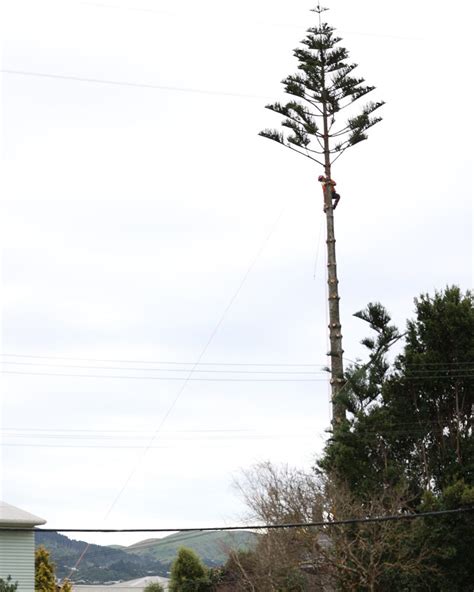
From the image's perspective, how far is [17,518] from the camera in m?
33.5

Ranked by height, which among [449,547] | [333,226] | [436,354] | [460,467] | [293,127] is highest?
[293,127]

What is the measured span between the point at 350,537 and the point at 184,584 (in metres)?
13.4

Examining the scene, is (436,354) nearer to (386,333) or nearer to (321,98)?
(386,333)

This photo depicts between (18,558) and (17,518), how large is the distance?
1.15 metres

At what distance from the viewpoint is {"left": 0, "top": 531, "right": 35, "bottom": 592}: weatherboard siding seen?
33.7 meters

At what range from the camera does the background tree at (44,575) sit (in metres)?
34.9

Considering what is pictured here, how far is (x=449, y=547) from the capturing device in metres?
27.7

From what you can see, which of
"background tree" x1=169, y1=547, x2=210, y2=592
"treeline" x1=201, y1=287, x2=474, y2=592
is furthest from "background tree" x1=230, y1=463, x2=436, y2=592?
"background tree" x1=169, y1=547, x2=210, y2=592

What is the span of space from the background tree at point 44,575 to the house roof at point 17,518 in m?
1.92

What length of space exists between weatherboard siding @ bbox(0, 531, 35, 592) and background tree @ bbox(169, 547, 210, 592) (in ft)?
26.3

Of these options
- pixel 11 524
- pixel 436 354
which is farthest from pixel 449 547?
pixel 11 524

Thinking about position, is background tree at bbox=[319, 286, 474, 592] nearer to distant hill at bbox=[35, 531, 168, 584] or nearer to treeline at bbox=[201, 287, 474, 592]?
treeline at bbox=[201, 287, 474, 592]

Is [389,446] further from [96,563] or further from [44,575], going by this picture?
[96,563]

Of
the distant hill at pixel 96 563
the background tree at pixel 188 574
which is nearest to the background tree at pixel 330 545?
the background tree at pixel 188 574
